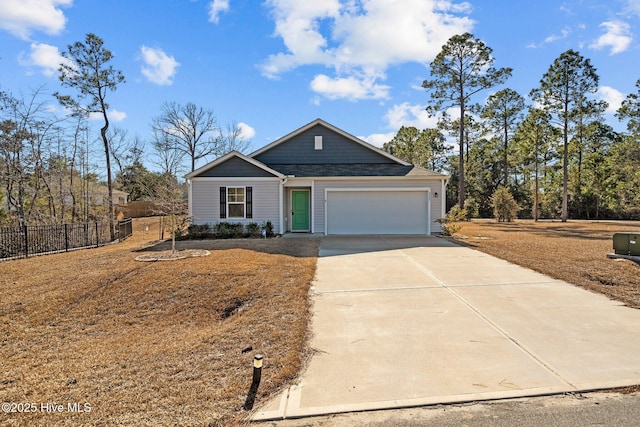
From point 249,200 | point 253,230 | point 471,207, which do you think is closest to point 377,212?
point 253,230

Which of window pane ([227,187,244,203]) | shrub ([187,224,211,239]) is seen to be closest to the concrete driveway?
shrub ([187,224,211,239])

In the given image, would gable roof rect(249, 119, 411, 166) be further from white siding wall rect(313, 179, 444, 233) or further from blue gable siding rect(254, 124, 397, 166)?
white siding wall rect(313, 179, 444, 233)

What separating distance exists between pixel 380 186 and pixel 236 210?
6.40 meters

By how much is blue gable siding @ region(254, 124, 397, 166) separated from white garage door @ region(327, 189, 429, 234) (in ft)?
9.50

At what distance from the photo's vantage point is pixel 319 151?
17906 millimetres

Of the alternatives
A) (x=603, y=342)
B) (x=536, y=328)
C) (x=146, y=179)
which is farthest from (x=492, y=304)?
(x=146, y=179)

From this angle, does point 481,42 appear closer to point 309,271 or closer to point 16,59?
point 309,271

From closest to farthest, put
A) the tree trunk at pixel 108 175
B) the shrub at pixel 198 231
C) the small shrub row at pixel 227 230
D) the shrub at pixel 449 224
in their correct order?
the shrub at pixel 198 231 → the small shrub row at pixel 227 230 → the shrub at pixel 449 224 → the tree trunk at pixel 108 175

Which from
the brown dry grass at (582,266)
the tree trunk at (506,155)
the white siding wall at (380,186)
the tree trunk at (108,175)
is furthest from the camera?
the tree trunk at (506,155)

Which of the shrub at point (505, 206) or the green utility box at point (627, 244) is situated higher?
the shrub at point (505, 206)

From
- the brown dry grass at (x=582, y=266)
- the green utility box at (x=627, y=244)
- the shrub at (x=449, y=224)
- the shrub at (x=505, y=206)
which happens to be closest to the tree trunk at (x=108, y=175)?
the shrub at (x=449, y=224)

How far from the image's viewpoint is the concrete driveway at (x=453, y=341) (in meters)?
3.29

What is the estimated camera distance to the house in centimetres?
1486

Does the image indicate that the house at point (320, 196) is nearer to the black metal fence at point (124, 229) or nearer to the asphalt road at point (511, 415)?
the black metal fence at point (124, 229)
